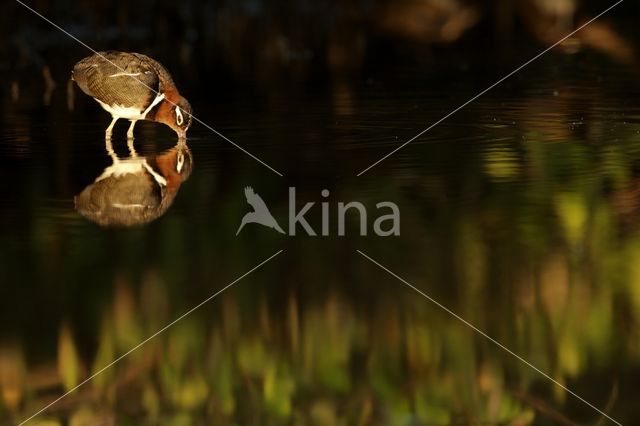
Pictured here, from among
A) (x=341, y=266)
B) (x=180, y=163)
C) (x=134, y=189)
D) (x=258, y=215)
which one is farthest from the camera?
(x=180, y=163)

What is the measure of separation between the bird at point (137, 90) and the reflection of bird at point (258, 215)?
2189mm

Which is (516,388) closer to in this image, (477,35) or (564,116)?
(564,116)

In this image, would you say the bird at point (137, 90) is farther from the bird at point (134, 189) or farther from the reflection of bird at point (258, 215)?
the reflection of bird at point (258, 215)

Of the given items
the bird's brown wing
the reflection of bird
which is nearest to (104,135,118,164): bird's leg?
the bird's brown wing

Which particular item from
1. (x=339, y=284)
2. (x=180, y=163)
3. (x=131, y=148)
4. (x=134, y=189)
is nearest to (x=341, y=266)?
(x=339, y=284)

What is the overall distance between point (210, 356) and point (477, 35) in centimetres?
1644

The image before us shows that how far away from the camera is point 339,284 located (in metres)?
6.21

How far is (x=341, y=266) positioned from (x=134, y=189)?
7.55 ft

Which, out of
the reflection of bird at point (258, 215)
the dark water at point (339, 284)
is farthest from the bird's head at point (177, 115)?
the reflection of bird at point (258, 215)

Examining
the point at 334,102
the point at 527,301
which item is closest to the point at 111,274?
the point at 527,301

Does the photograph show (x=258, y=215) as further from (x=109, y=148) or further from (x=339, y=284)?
(x=109, y=148)

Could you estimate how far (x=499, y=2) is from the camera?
23703 mm

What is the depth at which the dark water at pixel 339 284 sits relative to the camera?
4.80 meters

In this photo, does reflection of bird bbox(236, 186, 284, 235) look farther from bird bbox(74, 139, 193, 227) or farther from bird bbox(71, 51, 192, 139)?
bird bbox(71, 51, 192, 139)
